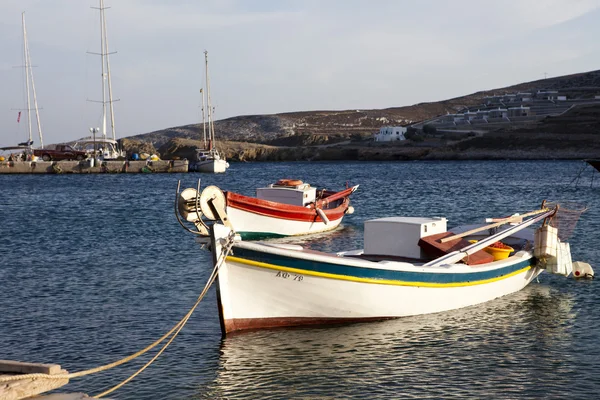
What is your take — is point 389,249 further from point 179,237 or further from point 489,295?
point 179,237

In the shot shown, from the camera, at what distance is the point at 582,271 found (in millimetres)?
21641

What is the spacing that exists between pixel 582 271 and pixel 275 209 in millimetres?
14198

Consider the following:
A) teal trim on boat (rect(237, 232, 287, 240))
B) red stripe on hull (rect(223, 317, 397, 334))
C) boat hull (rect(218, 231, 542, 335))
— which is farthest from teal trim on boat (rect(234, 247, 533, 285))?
teal trim on boat (rect(237, 232, 287, 240))

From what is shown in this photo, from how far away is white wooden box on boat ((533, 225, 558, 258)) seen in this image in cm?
2011

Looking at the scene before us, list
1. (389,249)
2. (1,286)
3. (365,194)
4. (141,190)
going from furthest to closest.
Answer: (141,190) → (365,194) → (1,286) → (389,249)

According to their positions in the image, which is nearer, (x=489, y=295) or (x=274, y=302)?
(x=274, y=302)

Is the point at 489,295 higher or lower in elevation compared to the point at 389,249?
lower

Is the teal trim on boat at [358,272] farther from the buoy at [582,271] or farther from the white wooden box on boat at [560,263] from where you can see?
the buoy at [582,271]

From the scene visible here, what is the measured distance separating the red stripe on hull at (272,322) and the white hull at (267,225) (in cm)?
1453

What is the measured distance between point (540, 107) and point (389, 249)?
182905 mm

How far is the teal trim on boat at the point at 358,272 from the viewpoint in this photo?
15.0m

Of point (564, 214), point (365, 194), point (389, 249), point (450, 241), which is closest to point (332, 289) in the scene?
point (389, 249)

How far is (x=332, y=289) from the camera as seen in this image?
1570 centimetres

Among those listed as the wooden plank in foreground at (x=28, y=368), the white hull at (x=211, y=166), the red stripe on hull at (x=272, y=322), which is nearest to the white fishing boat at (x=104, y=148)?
the white hull at (x=211, y=166)
